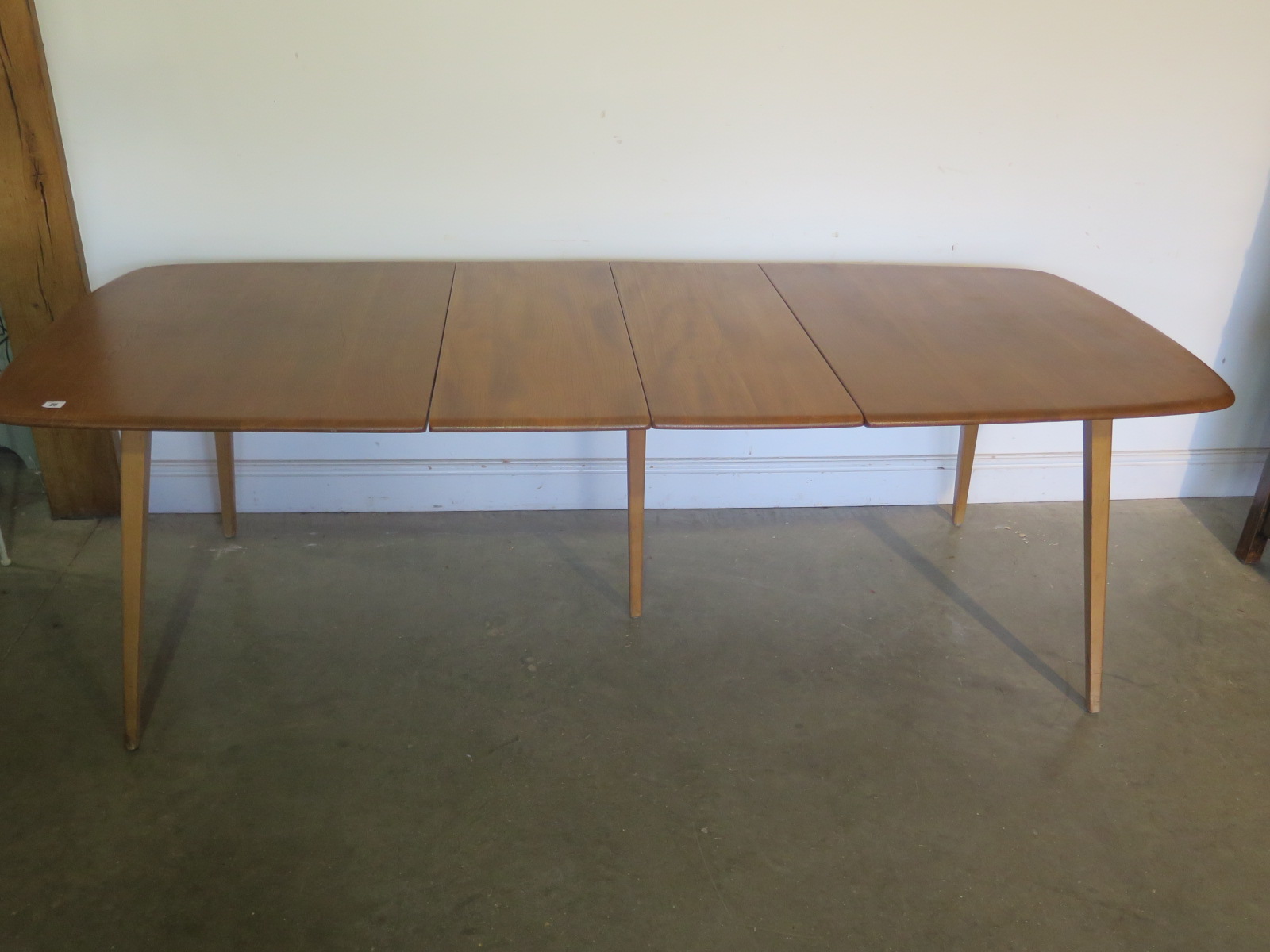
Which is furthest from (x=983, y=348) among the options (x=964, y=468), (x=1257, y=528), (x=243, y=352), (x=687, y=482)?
(x=243, y=352)

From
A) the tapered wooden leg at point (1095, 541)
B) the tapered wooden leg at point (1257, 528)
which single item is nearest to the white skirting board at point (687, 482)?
the tapered wooden leg at point (1257, 528)

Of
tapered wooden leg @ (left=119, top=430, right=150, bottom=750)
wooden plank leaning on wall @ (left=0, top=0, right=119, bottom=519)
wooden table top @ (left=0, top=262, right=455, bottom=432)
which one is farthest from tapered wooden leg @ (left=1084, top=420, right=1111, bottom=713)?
wooden plank leaning on wall @ (left=0, top=0, right=119, bottom=519)

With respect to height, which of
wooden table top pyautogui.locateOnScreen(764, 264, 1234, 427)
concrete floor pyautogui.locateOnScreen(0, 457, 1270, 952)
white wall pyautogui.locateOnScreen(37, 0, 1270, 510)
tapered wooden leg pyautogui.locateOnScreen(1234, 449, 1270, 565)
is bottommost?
concrete floor pyautogui.locateOnScreen(0, 457, 1270, 952)

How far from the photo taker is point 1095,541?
181cm

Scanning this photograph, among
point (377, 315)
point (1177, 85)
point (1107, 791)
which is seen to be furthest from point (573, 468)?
point (1177, 85)

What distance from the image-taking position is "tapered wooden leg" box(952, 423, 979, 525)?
7.89 feet

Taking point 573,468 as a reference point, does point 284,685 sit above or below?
below

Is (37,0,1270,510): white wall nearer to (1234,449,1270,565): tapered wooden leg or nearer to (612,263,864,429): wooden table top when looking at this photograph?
(612,263,864,429): wooden table top

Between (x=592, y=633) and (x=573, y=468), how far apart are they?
53 centimetres

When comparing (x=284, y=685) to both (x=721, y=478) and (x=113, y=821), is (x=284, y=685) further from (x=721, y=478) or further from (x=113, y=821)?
(x=721, y=478)

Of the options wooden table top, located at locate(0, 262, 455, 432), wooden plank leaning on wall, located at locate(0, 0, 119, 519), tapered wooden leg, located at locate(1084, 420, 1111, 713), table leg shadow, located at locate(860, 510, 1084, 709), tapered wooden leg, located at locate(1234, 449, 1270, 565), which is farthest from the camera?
tapered wooden leg, located at locate(1234, 449, 1270, 565)

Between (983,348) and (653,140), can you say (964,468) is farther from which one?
(653,140)

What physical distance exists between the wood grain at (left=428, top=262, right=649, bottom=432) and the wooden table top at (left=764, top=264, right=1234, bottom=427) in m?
0.39

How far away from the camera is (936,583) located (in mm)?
2316
